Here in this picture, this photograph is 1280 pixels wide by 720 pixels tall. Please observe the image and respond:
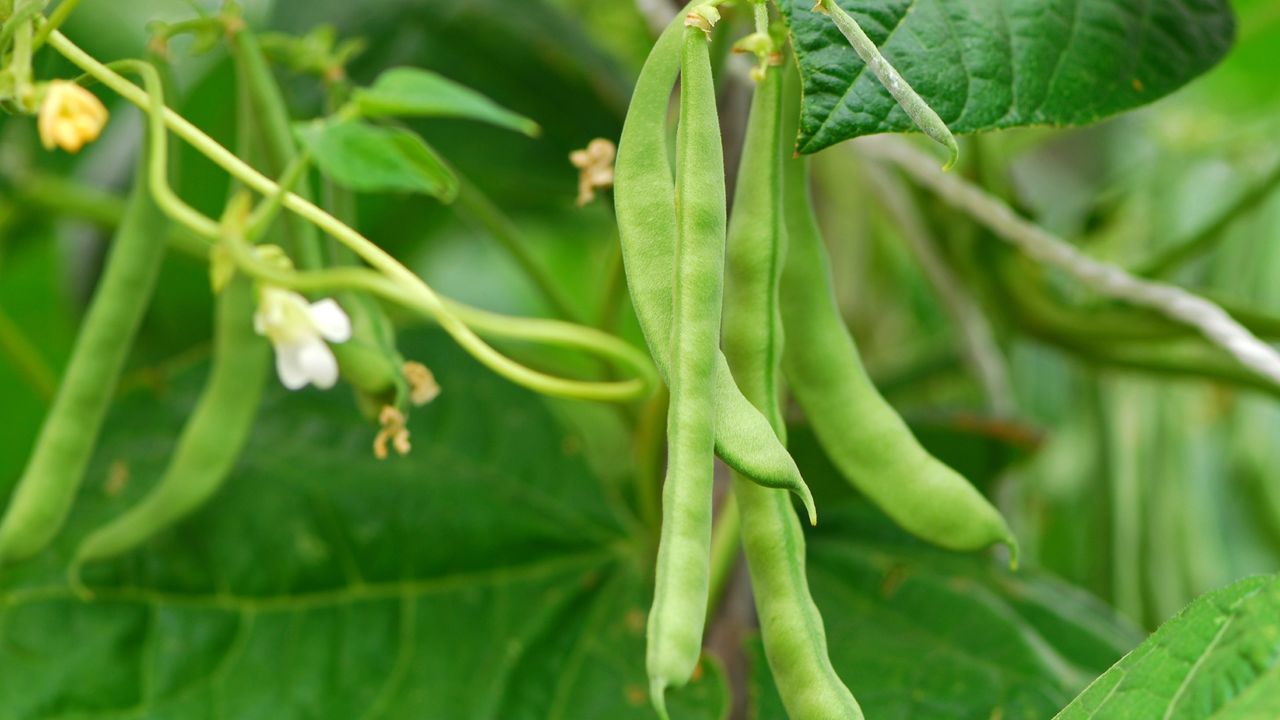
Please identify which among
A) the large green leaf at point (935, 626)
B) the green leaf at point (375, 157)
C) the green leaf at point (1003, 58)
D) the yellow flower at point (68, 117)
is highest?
the green leaf at point (1003, 58)

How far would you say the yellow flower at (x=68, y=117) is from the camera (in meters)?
0.48

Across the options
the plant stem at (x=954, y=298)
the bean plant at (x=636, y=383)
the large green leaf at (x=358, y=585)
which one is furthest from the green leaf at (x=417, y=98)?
the plant stem at (x=954, y=298)

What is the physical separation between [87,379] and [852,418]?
42 cm

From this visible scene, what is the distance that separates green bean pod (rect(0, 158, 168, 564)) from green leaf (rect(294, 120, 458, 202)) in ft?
0.40

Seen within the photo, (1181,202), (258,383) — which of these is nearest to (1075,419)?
(1181,202)

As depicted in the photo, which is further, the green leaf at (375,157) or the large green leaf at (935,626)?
the large green leaf at (935,626)

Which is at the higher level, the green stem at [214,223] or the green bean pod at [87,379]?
the green stem at [214,223]

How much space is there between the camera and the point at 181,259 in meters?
1.23

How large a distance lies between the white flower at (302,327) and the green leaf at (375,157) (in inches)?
3.6

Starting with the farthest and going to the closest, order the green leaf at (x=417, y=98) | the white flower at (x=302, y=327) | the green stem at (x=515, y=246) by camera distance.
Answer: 1. the green stem at (x=515, y=246)
2. the green leaf at (x=417, y=98)
3. the white flower at (x=302, y=327)

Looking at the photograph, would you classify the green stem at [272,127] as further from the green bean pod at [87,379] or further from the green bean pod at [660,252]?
the green bean pod at [660,252]

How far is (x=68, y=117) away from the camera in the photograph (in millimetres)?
490

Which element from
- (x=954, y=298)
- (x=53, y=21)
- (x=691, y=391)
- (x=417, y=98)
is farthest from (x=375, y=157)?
(x=954, y=298)

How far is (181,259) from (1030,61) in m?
0.92
